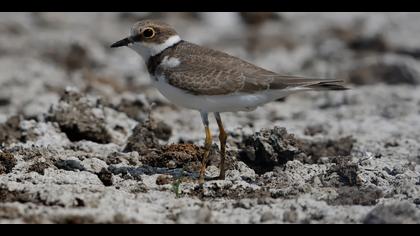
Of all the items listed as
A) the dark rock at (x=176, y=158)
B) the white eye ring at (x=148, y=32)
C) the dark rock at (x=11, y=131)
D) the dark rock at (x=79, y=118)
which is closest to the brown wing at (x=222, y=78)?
the white eye ring at (x=148, y=32)

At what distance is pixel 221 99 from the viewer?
680 cm

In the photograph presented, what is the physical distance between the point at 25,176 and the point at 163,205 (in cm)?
137

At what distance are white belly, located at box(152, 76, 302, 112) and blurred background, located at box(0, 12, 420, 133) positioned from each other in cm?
391

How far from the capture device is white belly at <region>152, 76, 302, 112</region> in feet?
22.3

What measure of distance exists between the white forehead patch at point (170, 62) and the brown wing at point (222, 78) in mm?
40

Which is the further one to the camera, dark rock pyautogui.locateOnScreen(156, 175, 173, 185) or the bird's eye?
the bird's eye

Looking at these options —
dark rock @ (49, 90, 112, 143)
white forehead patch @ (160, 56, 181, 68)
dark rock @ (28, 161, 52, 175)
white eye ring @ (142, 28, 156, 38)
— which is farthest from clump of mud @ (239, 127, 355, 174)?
A: dark rock @ (28, 161, 52, 175)

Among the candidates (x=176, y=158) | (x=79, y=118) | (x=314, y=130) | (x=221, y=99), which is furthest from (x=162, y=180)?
(x=314, y=130)

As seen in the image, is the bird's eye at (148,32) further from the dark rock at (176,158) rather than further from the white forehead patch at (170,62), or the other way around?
the dark rock at (176,158)

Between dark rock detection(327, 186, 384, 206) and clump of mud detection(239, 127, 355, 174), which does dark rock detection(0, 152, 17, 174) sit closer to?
clump of mud detection(239, 127, 355, 174)

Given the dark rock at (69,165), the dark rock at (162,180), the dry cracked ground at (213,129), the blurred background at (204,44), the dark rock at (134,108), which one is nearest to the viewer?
the dry cracked ground at (213,129)

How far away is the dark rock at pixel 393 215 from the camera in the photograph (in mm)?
5398

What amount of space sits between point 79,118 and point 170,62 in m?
2.04

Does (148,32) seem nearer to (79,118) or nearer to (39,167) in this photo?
(39,167)
